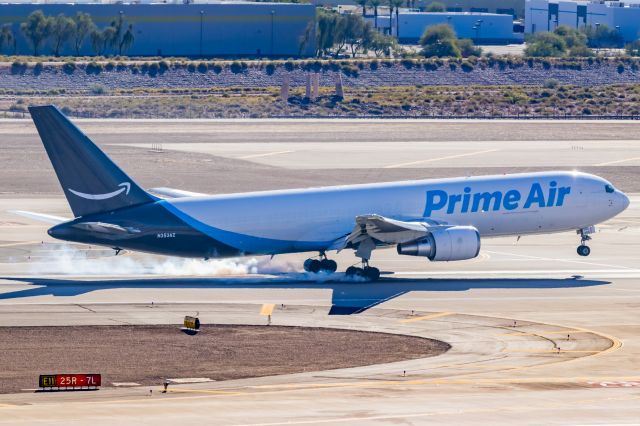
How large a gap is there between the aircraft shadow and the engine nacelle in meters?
1.18

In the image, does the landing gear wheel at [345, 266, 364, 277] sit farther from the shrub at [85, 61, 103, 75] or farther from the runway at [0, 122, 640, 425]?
the shrub at [85, 61, 103, 75]

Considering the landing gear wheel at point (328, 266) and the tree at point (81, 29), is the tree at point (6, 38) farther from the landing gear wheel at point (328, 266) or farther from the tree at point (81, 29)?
the landing gear wheel at point (328, 266)

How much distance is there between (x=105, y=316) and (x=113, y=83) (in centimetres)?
11549

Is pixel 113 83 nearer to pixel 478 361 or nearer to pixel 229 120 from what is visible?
pixel 229 120

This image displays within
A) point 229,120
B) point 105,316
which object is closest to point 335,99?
point 229,120

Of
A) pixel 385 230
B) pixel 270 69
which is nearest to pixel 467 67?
pixel 270 69

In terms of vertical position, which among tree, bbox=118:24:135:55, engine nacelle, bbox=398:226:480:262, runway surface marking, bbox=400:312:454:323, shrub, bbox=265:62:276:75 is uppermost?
tree, bbox=118:24:135:55

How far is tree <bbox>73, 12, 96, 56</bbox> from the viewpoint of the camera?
583 feet

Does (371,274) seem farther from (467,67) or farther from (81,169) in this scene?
(467,67)

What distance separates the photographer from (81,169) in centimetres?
5025

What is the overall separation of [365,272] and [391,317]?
817 centimetres

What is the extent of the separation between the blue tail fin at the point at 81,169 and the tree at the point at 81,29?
130 meters

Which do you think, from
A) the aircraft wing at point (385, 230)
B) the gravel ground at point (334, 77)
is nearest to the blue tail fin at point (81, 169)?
the aircraft wing at point (385, 230)

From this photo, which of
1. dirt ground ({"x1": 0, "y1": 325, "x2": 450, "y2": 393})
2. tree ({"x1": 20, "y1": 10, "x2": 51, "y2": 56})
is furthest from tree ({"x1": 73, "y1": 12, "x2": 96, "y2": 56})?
dirt ground ({"x1": 0, "y1": 325, "x2": 450, "y2": 393})
